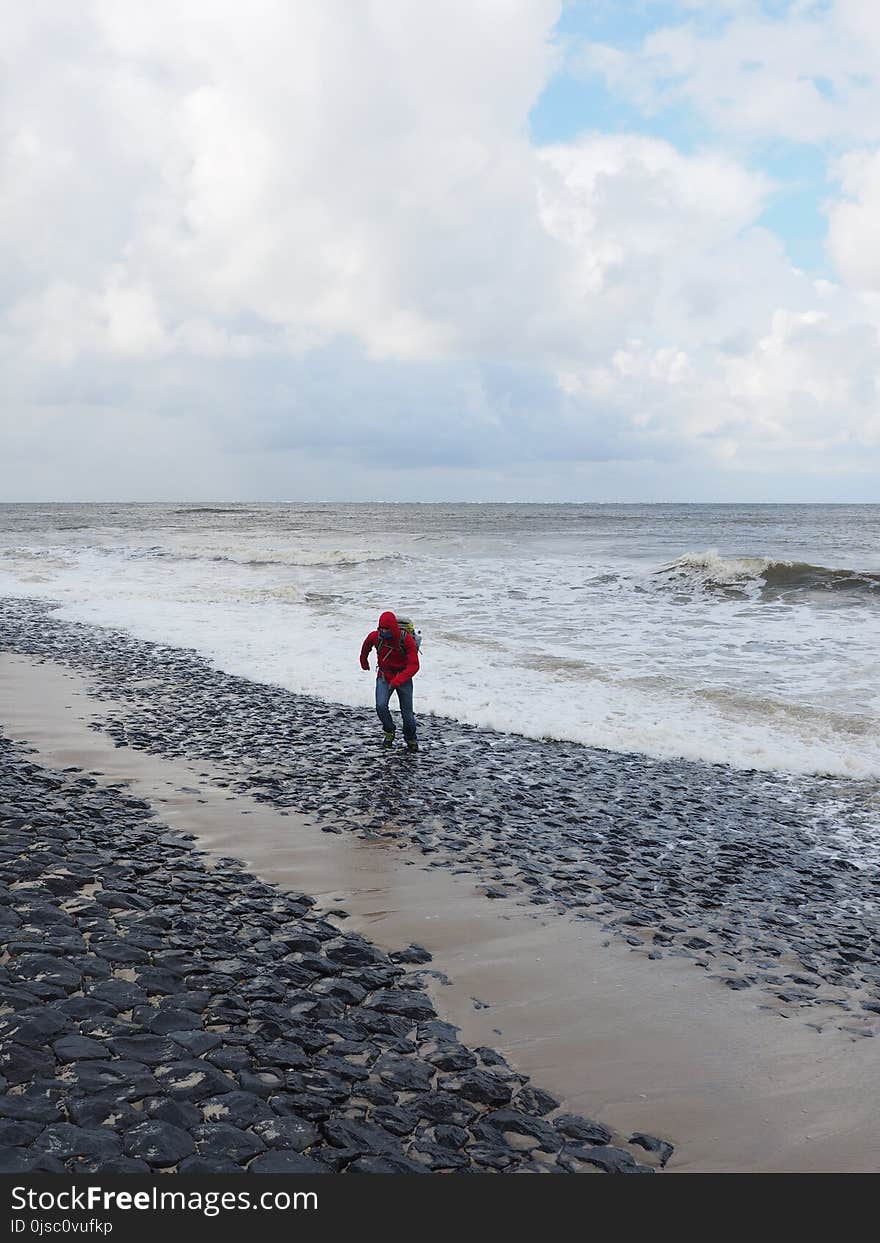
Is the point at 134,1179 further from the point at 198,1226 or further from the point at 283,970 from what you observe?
the point at 283,970

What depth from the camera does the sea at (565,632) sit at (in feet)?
43.0

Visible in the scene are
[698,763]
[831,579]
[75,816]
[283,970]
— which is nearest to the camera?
[283,970]

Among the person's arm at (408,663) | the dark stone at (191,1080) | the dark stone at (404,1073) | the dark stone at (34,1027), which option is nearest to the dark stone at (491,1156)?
the dark stone at (404,1073)

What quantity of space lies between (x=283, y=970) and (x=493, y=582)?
31.0 meters

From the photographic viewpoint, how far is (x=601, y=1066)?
474 cm

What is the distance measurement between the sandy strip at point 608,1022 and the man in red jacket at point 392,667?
342cm

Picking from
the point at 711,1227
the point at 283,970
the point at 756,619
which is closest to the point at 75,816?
the point at 283,970

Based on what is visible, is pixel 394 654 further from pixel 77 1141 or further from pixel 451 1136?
pixel 77 1141

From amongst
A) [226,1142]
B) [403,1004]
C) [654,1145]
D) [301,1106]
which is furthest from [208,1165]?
[654,1145]

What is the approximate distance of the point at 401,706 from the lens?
37.6ft

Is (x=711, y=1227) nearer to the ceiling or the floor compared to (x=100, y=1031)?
nearer to the floor

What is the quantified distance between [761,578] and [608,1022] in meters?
34.4

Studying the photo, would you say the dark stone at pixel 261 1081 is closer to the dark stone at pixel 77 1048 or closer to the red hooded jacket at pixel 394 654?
the dark stone at pixel 77 1048

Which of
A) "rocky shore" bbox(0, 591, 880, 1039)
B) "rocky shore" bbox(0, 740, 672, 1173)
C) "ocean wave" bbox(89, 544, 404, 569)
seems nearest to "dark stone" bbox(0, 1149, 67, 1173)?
"rocky shore" bbox(0, 740, 672, 1173)
